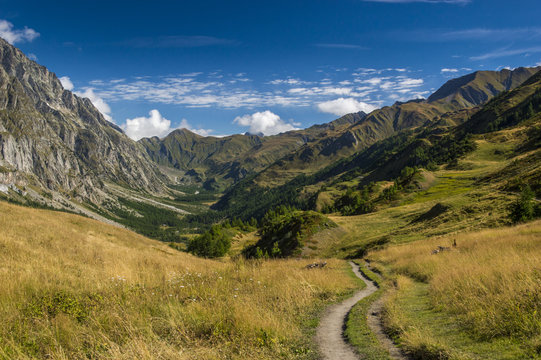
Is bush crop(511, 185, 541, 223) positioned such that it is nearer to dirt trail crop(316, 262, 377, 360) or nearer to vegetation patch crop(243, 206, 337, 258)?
dirt trail crop(316, 262, 377, 360)

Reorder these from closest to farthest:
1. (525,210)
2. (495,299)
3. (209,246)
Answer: (495,299) < (525,210) < (209,246)

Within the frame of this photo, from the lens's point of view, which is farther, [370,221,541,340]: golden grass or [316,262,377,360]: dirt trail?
[316,262,377,360]: dirt trail

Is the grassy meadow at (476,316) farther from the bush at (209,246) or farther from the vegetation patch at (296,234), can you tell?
the bush at (209,246)

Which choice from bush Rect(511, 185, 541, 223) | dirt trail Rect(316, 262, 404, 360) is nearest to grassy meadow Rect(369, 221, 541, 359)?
dirt trail Rect(316, 262, 404, 360)

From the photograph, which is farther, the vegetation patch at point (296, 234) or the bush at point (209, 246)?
the bush at point (209, 246)

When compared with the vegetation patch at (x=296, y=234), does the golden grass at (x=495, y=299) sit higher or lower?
higher

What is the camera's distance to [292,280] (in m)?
13.5

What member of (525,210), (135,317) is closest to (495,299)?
(135,317)

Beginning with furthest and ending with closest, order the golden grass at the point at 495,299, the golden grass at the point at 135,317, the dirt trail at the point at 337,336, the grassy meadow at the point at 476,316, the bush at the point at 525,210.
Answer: the bush at the point at 525,210
the dirt trail at the point at 337,336
the golden grass at the point at 495,299
the grassy meadow at the point at 476,316
the golden grass at the point at 135,317

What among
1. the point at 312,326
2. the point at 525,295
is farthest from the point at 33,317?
the point at 525,295

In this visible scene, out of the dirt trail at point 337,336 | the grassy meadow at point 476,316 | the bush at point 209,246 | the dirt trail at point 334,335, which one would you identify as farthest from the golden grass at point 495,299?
the bush at point 209,246

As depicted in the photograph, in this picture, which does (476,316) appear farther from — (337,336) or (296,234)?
(296,234)

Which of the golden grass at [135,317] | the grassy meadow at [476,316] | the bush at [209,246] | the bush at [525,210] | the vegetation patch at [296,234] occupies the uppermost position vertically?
the golden grass at [135,317]

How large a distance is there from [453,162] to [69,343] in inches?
7104
